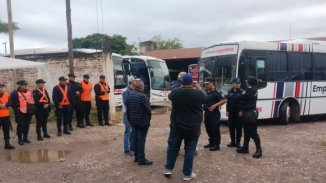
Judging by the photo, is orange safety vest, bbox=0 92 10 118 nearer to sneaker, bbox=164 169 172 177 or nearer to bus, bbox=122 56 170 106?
sneaker, bbox=164 169 172 177

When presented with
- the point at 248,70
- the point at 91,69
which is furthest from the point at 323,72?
the point at 91,69

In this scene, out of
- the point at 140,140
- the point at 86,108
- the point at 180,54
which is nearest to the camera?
the point at 140,140

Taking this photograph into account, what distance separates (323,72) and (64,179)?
10.5 meters

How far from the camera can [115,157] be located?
806 centimetres

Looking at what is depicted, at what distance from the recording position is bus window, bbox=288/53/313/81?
12.7m

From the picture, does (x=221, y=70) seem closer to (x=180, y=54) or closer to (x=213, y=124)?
(x=213, y=124)

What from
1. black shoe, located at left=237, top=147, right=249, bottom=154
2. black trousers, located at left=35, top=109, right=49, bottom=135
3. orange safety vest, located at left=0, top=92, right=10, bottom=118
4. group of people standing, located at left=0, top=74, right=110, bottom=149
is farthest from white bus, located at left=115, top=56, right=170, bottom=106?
black shoe, located at left=237, top=147, right=249, bottom=154

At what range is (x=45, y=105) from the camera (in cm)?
1008

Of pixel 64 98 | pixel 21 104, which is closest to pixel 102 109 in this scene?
pixel 64 98

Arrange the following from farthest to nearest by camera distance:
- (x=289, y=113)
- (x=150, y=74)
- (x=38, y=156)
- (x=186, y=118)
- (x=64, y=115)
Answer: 1. (x=150, y=74)
2. (x=289, y=113)
3. (x=64, y=115)
4. (x=38, y=156)
5. (x=186, y=118)

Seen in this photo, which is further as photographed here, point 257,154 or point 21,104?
point 21,104

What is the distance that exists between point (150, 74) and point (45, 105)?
345 inches

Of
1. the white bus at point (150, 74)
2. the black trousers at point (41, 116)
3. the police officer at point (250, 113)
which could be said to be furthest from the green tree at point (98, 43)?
the police officer at point (250, 113)

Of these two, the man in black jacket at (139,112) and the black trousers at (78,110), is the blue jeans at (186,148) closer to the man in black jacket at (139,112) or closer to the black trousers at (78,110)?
the man in black jacket at (139,112)
